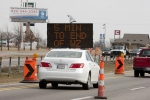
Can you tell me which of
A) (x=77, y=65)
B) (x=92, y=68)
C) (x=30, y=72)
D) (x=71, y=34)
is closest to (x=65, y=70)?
→ (x=77, y=65)

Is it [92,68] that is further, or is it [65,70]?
[92,68]

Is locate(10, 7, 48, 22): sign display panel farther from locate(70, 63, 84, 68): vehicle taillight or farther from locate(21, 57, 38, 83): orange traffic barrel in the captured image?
locate(70, 63, 84, 68): vehicle taillight

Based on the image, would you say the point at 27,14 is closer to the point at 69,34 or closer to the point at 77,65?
the point at 69,34

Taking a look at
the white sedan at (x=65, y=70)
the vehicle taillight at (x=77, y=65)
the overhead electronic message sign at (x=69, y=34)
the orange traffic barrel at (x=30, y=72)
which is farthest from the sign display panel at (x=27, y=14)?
the vehicle taillight at (x=77, y=65)

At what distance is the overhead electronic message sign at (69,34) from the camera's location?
25.8 m

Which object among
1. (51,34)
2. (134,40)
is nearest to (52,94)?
(51,34)

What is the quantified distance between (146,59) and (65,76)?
12014 mm

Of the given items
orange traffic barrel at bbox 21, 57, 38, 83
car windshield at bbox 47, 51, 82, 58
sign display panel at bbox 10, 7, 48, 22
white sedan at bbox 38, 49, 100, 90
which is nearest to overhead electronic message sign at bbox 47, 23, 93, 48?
orange traffic barrel at bbox 21, 57, 38, 83

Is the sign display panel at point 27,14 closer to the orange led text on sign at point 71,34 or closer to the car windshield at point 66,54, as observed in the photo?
the orange led text on sign at point 71,34

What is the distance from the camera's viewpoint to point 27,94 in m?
15.9

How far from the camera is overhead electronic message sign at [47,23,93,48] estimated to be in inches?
1017

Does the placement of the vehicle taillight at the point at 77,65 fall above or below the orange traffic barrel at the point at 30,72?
above

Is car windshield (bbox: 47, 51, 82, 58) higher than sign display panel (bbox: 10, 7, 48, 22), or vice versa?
sign display panel (bbox: 10, 7, 48, 22)

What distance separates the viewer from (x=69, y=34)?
2647 cm
